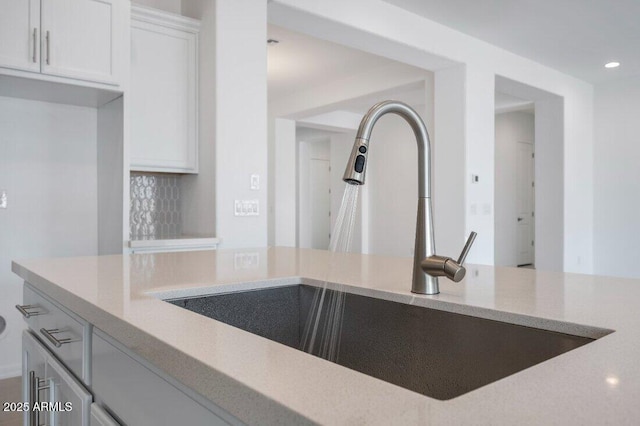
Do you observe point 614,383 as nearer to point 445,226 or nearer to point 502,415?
point 502,415

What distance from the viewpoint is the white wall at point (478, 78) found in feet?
12.9

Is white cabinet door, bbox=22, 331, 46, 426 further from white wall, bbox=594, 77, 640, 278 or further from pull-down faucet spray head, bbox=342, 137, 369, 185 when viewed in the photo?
white wall, bbox=594, 77, 640, 278

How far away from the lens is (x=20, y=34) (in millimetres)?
2596

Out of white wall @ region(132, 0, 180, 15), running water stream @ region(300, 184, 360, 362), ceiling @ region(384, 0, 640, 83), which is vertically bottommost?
running water stream @ region(300, 184, 360, 362)

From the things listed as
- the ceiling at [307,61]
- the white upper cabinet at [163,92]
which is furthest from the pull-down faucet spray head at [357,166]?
the ceiling at [307,61]

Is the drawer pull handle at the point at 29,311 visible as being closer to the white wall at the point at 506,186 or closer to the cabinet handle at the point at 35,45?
the cabinet handle at the point at 35,45

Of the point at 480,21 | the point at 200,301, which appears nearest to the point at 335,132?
the point at 480,21

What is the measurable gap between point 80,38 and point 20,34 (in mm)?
291

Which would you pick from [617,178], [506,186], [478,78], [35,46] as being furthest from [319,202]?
[35,46]

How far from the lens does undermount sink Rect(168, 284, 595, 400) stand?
86cm

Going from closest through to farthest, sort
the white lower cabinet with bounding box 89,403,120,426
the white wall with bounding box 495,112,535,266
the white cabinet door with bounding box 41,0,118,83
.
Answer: the white lower cabinet with bounding box 89,403,120,426, the white cabinet door with bounding box 41,0,118,83, the white wall with bounding box 495,112,535,266

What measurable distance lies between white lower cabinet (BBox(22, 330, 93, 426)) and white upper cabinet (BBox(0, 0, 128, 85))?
5.73 feet

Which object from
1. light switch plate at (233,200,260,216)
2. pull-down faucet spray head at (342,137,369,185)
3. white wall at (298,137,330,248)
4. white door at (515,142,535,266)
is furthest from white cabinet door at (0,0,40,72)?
white door at (515,142,535,266)

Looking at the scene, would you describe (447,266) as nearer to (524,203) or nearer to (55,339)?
(55,339)
